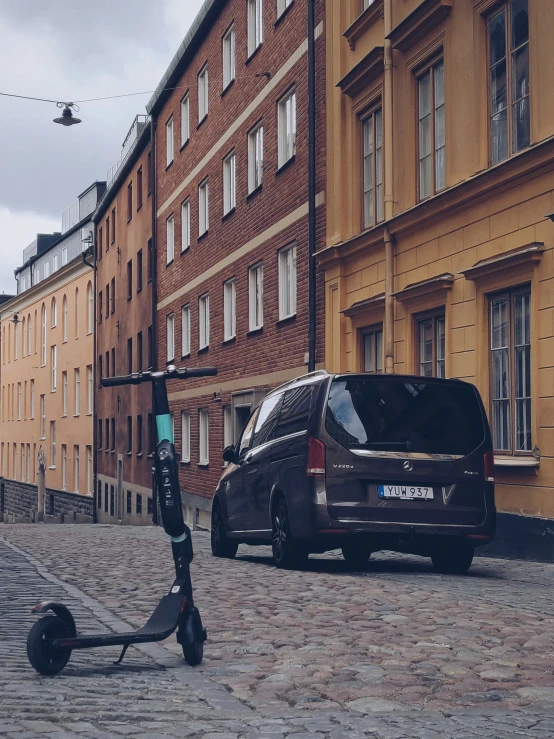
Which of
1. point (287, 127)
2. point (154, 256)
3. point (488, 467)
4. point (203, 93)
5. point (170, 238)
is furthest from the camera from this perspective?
point (154, 256)

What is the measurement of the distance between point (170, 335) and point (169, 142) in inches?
233

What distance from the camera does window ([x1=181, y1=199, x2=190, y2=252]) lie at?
114 feet

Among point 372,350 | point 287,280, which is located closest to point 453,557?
point 372,350

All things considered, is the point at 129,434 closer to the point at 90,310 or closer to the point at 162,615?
the point at 90,310

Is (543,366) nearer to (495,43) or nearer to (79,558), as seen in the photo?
(495,43)

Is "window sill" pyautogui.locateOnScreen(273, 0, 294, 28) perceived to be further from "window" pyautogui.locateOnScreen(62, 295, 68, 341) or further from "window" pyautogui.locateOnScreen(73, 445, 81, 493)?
"window" pyautogui.locateOnScreen(62, 295, 68, 341)

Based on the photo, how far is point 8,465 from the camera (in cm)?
7925

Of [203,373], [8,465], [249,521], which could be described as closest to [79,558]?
[249,521]

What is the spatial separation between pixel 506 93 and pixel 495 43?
817 millimetres

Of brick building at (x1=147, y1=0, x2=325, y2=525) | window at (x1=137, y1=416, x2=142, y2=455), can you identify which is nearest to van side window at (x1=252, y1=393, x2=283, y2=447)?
brick building at (x1=147, y1=0, x2=325, y2=525)

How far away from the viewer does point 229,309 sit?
96.5ft

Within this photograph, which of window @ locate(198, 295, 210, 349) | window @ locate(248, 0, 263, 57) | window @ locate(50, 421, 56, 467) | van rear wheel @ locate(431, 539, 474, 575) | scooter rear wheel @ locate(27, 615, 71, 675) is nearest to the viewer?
scooter rear wheel @ locate(27, 615, 71, 675)

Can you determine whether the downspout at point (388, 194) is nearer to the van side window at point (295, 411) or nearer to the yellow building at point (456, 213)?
the yellow building at point (456, 213)

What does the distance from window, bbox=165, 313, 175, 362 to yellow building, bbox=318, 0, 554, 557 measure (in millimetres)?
15980
